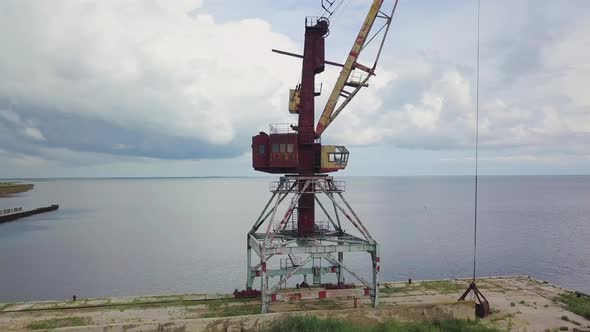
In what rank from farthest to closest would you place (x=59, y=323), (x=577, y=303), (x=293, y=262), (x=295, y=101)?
(x=293, y=262)
(x=295, y=101)
(x=577, y=303)
(x=59, y=323)

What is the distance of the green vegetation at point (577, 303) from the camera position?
25.1 metres

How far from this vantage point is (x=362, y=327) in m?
22.6

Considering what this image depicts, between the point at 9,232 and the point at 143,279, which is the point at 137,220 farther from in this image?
the point at 143,279

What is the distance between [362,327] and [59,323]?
1678 centimetres

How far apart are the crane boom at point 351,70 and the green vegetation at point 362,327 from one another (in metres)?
12.2

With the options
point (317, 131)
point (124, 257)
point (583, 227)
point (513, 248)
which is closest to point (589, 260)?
point (513, 248)

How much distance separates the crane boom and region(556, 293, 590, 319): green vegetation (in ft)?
64.4

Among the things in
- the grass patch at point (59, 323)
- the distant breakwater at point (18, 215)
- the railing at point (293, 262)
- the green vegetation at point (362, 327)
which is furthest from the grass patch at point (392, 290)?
the distant breakwater at point (18, 215)

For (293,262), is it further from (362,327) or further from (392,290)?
(362,327)

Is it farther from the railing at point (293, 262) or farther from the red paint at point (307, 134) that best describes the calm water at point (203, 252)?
the red paint at point (307, 134)

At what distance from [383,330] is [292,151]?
1213cm

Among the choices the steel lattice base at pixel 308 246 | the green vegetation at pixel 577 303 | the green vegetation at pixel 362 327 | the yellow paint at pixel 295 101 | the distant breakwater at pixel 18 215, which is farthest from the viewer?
the distant breakwater at pixel 18 215

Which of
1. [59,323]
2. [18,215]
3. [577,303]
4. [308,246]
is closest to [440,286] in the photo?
[577,303]

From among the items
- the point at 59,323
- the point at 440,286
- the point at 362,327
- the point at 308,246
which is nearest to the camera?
the point at 59,323
